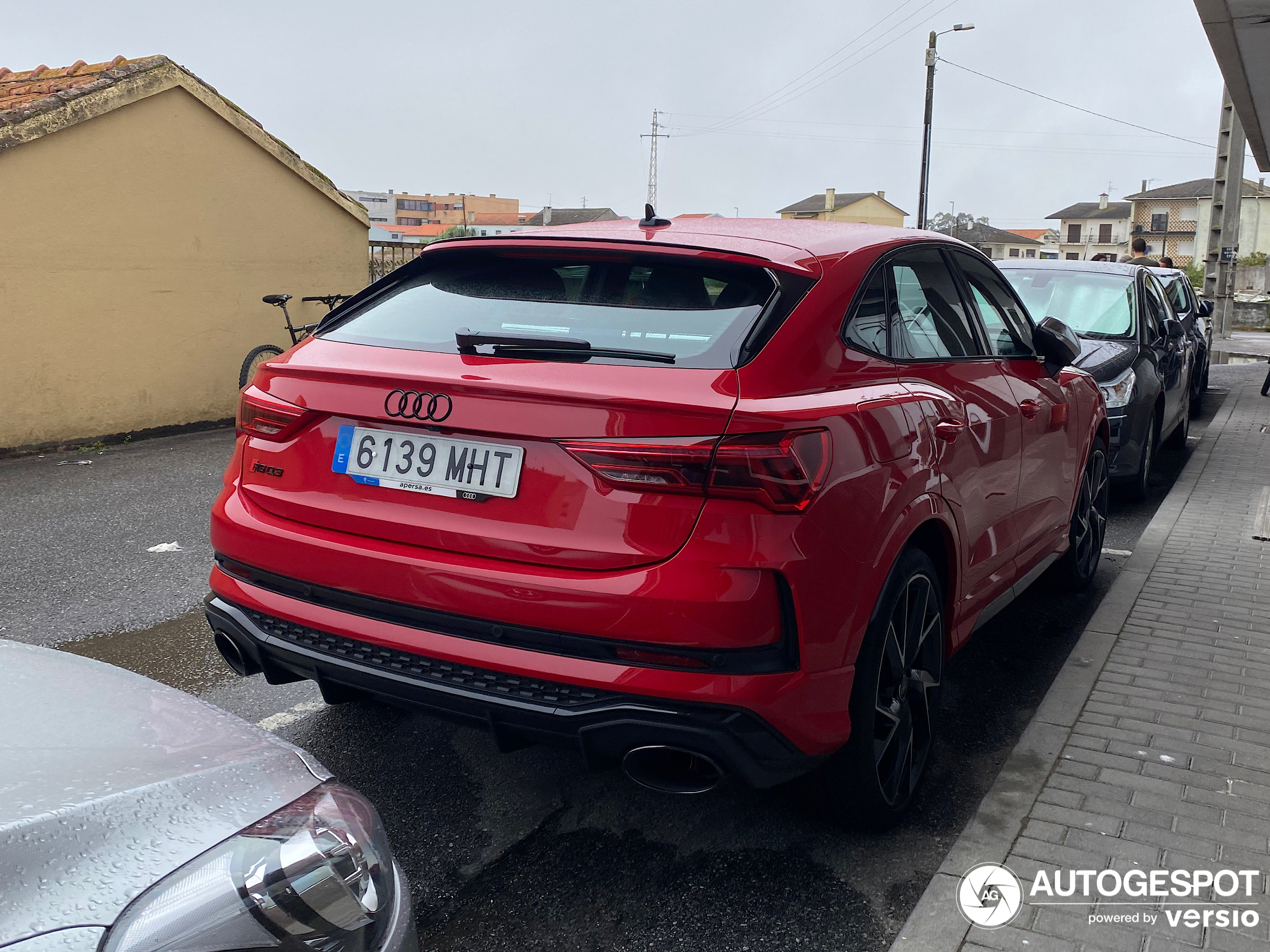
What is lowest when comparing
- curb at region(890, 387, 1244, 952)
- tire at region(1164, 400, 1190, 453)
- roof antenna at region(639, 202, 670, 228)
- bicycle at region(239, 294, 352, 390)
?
curb at region(890, 387, 1244, 952)

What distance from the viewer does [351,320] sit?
313 centimetres

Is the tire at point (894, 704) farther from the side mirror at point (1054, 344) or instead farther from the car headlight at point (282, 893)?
the side mirror at point (1054, 344)

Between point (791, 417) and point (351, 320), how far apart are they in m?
1.37

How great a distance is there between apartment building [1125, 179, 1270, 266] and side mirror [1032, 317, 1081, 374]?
327ft

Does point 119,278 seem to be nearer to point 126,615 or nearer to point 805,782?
point 126,615

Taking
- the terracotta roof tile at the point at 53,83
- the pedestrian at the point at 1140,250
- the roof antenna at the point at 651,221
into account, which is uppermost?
the terracotta roof tile at the point at 53,83

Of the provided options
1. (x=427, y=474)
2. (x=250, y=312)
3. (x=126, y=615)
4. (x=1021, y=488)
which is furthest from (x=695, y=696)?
(x=250, y=312)

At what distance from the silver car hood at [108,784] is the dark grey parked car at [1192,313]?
11656 millimetres

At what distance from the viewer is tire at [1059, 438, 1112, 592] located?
209 inches

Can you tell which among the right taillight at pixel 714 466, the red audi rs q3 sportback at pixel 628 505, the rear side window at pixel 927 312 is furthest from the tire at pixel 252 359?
the right taillight at pixel 714 466

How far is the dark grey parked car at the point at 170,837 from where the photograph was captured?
1339 mm

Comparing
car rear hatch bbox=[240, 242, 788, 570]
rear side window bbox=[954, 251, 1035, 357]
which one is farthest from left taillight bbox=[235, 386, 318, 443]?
rear side window bbox=[954, 251, 1035, 357]

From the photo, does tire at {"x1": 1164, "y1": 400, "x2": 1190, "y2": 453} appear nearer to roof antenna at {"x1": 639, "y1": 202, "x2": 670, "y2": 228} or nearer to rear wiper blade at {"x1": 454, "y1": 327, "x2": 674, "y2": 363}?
roof antenna at {"x1": 639, "y1": 202, "x2": 670, "y2": 228}

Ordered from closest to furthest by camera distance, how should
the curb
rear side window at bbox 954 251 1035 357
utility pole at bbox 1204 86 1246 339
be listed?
1. the curb
2. rear side window at bbox 954 251 1035 357
3. utility pole at bbox 1204 86 1246 339
